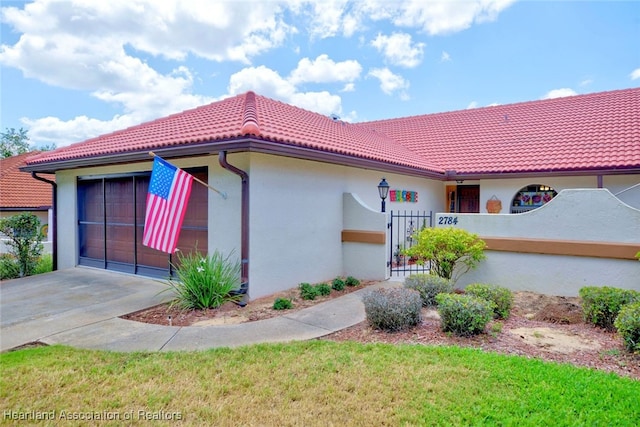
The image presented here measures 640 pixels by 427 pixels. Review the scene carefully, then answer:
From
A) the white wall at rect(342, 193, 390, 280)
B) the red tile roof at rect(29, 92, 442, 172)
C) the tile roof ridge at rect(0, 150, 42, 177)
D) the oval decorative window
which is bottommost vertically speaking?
the white wall at rect(342, 193, 390, 280)

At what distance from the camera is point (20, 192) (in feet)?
71.9

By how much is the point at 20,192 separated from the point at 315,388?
25416 mm

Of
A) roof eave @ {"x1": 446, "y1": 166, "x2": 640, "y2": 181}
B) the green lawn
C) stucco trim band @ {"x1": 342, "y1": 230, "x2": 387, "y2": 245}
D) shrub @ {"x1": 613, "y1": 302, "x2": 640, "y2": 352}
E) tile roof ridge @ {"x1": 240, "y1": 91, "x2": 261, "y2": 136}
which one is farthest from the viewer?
roof eave @ {"x1": 446, "y1": 166, "x2": 640, "y2": 181}

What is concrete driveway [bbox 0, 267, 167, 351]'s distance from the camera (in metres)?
5.82

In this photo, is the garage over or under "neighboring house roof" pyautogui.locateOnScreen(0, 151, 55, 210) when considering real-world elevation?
under

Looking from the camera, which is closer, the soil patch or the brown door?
the soil patch

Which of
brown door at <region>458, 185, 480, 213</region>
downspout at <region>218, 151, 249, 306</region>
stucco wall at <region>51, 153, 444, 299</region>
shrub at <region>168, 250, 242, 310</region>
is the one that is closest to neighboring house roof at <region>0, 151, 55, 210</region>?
stucco wall at <region>51, 153, 444, 299</region>

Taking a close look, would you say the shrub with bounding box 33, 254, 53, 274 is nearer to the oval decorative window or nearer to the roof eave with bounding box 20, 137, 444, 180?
the roof eave with bounding box 20, 137, 444, 180

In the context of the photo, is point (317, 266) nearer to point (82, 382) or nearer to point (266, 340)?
point (266, 340)

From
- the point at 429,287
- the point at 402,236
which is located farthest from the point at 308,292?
the point at 402,236

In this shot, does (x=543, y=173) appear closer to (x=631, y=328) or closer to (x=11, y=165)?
(x=631, y=328)

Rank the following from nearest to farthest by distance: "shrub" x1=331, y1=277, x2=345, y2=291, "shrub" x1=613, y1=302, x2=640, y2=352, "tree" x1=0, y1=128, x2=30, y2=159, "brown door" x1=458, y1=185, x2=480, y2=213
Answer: "shrub" x1=613, y1=302, x2=640, y2=352 < "shrub" x1=331, y1=277, x2=345, y2=291 < "brown door" x1=458, y1=185, x2=480, y2=213 < "tree" x1=0, y1=128, x2=30, y2=159

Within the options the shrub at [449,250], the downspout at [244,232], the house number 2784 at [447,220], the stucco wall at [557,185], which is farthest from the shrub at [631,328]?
the stucco wall at [557,185]

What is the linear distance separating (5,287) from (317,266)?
7460 mm
